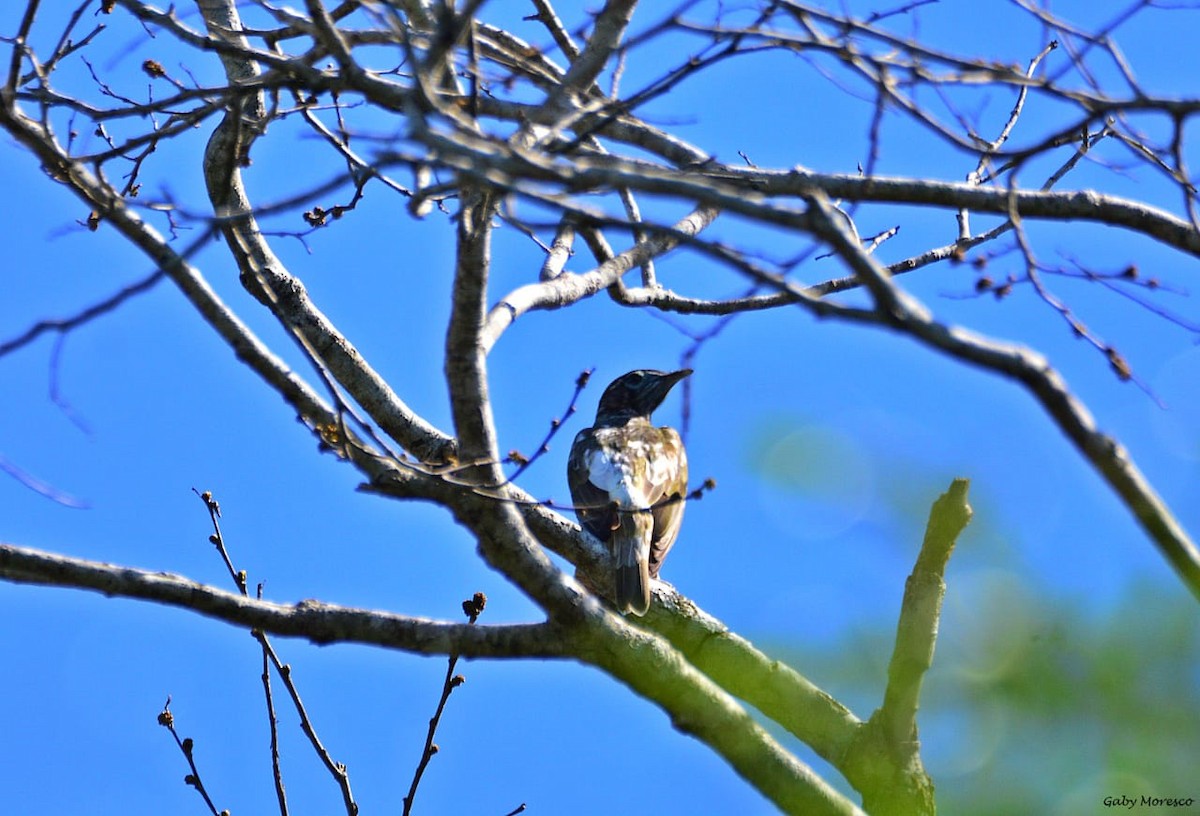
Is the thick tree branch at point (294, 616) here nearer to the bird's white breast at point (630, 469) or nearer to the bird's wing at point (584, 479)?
the bird's wing at point (584, 479)

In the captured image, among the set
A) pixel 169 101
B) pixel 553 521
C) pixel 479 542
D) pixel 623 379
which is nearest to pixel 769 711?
pixel 553 521

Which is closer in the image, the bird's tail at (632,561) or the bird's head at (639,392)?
the bird's tail at (632,561)

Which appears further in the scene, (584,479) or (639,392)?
(639,392)

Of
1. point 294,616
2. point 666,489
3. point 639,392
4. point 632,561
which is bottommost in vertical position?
point 294,616

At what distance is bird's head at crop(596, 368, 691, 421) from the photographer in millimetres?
8734

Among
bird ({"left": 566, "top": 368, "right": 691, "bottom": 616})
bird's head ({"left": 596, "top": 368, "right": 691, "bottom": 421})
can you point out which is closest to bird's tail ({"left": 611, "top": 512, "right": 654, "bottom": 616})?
bird ({"left": 566, "top": 368, "right": 691, "bottom": 616})

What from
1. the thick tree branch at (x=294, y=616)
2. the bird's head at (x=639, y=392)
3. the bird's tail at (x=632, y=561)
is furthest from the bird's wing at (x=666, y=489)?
the thick tree branch at (x=294, y=616)

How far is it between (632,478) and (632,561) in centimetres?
156

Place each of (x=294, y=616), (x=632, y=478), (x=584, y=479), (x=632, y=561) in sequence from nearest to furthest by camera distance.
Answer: (x=294, y=616)
(x=632, y=561)
(x=632, y=478)
(x=584, y=479)

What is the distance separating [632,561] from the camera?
5773 millimetres

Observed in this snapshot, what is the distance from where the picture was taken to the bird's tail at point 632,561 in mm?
5602

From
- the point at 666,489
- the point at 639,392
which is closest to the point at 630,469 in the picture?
the point at 666,489

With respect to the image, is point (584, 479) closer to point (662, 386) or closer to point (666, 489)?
point (666, 489)

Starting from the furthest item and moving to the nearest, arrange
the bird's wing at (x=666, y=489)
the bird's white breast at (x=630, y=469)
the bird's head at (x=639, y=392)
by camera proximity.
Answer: the bird's head at (x=639, y=392), the bird's white breast at (x=630, y=469), the bird's wing at (x=666, y=489)
